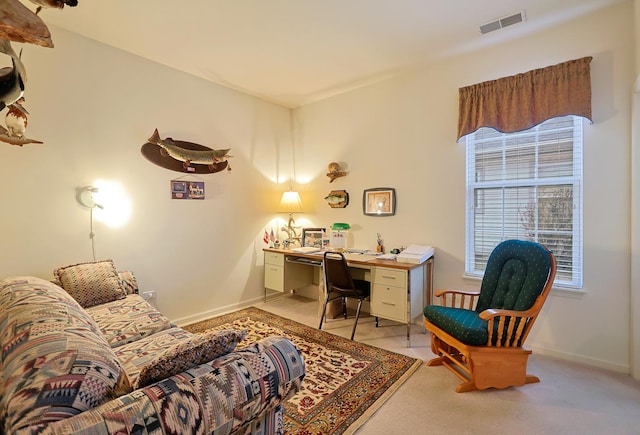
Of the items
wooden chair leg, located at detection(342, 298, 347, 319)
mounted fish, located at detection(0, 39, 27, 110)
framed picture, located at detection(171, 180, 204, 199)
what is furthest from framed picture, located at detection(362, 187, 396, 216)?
mounted fish, located at detection(0, 39, 27, 110)

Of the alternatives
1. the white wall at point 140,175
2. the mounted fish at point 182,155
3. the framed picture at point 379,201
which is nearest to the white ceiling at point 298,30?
the white wall at point 140,175

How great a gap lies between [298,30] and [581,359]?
→ 3647 millimetres

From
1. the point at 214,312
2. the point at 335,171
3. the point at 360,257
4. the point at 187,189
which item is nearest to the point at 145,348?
the point at 214,312

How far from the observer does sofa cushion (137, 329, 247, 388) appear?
105cm

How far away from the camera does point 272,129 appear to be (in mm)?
4508

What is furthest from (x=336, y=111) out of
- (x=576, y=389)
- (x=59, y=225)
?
(x=576, y=389)

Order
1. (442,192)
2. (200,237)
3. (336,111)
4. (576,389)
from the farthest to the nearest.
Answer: (336,111) < (200,237) < (442,192) < (576,389)

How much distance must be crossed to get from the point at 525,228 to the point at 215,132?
11.4ft

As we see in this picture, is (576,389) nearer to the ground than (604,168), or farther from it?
nearer to the ground

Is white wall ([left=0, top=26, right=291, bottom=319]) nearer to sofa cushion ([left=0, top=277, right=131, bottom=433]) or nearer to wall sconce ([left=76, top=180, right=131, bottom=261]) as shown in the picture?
wall sconce ([left=76, top=180, right=131, bottom=261])

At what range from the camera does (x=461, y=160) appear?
322cm

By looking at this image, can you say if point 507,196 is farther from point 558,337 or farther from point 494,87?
point 558,337

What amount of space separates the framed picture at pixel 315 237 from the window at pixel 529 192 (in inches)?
71.2

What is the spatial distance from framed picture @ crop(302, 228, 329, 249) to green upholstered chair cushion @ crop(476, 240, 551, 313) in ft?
6.95
